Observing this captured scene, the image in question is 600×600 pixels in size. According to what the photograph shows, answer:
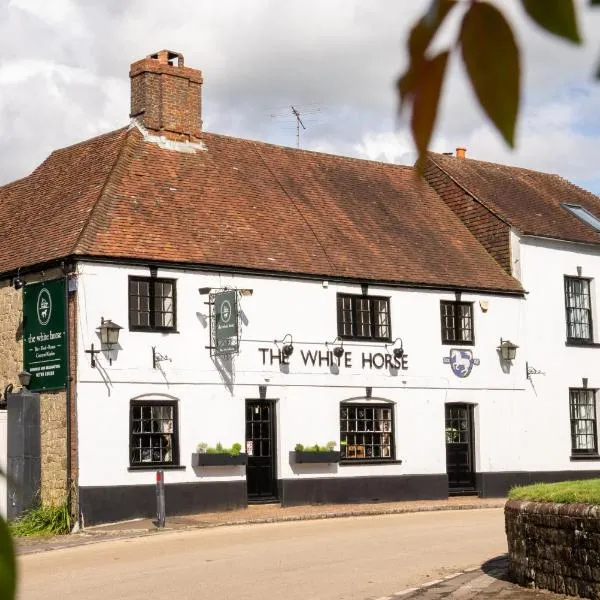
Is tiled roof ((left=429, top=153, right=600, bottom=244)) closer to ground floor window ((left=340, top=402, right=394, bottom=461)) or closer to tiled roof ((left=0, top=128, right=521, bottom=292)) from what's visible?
tiled roof ((left=0, top=128, right=521, bottom=292))

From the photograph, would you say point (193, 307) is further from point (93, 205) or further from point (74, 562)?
point (74, 562)

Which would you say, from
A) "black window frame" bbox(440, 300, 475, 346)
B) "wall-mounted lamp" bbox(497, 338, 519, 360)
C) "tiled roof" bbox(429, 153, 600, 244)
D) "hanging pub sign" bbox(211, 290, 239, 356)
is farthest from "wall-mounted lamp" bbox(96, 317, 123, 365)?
"tiled roof" bbox(429, 153, 600, 244)

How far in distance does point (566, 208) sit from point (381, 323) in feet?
27.5

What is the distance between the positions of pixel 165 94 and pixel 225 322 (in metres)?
5.47

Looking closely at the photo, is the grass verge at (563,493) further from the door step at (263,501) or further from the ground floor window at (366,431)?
the ground floor window at (366,431)

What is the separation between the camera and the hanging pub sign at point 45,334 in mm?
23188

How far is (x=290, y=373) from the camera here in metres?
25.7

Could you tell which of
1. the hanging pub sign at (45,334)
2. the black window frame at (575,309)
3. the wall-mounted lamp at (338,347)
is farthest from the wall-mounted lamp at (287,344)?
the black window frame at (575,309)

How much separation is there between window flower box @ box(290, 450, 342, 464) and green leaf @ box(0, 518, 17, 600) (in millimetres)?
24428

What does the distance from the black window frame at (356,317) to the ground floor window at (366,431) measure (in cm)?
140

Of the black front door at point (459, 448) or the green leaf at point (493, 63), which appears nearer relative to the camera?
the green leaf at point (493, 63)

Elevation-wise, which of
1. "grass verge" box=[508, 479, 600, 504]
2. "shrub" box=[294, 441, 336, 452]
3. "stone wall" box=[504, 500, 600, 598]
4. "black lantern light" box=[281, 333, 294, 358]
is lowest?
"stone wall" box=[504, 500, 600, 598]

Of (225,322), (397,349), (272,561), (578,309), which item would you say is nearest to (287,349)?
(225,322)

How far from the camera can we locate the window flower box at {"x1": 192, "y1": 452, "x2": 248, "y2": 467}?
78.4 feet
